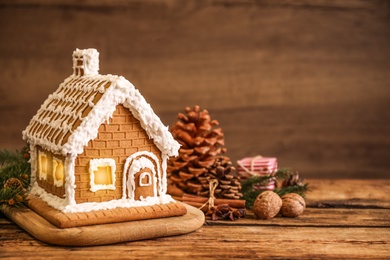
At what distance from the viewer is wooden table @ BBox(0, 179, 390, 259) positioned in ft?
4.34

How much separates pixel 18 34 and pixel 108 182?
1.11 meters

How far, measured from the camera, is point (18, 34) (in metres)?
2.36

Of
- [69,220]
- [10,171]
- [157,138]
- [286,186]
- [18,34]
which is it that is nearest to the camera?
[69,220]

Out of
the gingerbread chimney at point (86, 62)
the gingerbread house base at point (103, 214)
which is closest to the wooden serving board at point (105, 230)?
the gingerbread house base at point (103, 214)

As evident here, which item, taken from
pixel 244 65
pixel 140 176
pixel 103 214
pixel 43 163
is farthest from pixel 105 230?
pixel 244 65

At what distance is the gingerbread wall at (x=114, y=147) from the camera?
1444 mm

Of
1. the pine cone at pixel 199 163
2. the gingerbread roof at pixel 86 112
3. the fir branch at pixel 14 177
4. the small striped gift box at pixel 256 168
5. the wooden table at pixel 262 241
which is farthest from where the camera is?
the small striped gift box at pixel 256 168

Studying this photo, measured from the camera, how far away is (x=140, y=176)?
150 cm

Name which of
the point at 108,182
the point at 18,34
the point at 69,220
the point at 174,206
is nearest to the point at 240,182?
the point at 174,206

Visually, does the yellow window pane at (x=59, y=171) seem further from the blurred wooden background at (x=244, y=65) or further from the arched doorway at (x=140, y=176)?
the blurred wooden background at (x=244, y=65)

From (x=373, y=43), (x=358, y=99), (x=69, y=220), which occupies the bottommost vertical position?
(x=69, y=220)

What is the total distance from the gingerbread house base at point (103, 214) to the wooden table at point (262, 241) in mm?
60

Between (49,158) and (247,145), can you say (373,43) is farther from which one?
(49,158)

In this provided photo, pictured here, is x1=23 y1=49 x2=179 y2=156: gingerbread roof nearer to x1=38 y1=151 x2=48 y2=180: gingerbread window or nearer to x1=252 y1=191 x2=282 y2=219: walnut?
x1=38 y1=151 x2=48 y2=180: gingerbread window
